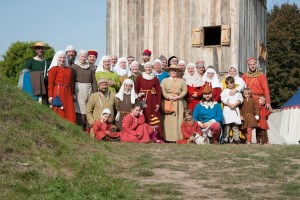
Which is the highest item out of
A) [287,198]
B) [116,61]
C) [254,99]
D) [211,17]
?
[211,17]

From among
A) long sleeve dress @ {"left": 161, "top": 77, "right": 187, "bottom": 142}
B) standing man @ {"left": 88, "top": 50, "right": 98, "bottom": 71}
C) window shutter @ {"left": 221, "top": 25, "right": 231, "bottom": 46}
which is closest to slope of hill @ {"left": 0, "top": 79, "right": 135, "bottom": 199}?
standing man @ {"left": 88, "top": 50, "right": 98, "bottom": 71}

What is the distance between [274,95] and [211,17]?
19872 millimetres

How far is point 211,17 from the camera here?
17000mm

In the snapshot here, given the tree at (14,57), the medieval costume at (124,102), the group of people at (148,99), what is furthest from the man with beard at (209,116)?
the tree at (14,57)

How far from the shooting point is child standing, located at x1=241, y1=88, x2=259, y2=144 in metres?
11.9

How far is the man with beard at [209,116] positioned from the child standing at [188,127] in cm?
8

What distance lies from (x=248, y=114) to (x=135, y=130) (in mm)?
2417

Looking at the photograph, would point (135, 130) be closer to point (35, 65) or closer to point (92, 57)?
point (92, 57)

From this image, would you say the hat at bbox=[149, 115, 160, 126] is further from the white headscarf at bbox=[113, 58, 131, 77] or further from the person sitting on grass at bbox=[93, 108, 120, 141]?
the white headscarf at bbox=[113, 58, 131, 77]

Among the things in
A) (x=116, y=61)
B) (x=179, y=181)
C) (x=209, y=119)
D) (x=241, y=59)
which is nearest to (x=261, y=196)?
(x=179, y=181)

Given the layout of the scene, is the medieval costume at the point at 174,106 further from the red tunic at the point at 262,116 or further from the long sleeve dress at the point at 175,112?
the red tunic at the point at 262,116

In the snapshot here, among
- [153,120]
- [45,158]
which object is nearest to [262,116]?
[153,120]

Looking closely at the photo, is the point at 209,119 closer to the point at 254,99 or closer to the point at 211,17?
the point at 254,99

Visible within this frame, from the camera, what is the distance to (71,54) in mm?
11719
